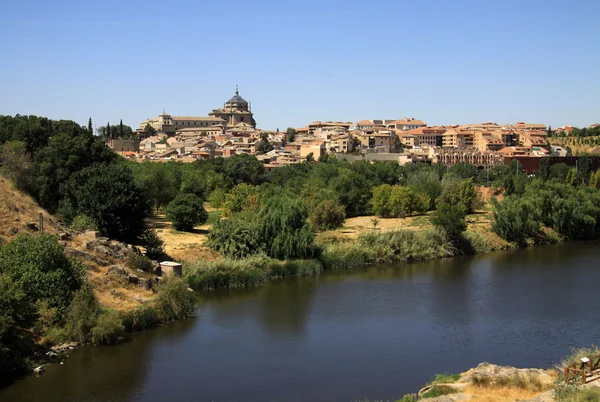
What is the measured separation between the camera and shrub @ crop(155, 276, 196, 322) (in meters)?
19.1

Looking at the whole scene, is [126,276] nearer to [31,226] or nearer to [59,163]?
[31,226]

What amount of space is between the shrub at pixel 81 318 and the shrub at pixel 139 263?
11.3 feet

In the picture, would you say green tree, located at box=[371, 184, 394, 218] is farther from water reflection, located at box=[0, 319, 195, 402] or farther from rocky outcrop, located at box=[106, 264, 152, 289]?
water reflection, located at box=[0, 319, 195, 402]

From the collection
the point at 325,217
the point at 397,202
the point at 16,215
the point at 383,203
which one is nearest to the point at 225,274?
the point at 16,215

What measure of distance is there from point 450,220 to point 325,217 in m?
5.93

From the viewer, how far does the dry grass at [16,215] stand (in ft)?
67.1

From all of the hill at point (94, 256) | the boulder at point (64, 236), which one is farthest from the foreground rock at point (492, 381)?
the boulder at point (64, 236)

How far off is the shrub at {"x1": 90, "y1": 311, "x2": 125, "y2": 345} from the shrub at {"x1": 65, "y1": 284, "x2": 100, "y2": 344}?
0.16 metres

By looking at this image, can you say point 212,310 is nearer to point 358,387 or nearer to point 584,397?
point 358,387

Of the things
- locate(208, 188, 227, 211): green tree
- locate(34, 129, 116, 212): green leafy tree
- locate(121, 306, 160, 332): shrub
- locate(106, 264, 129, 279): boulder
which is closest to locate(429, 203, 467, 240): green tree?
locate(208, 188, 227, 211): green tree

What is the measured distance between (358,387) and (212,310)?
24.3 feet

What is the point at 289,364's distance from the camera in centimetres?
1602

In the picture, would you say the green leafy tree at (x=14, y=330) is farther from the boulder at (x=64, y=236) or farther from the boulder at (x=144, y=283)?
the boulder at (x=64, y=236)

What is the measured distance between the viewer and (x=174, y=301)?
19.3 metres
